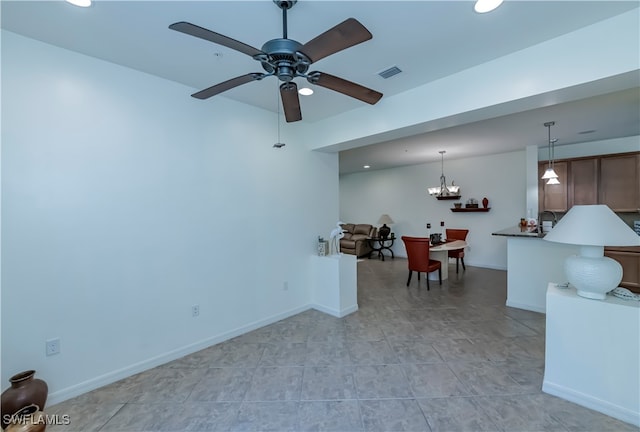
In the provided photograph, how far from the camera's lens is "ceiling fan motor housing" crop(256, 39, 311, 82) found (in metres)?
1.51

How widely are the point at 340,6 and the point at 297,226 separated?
2.74 metres

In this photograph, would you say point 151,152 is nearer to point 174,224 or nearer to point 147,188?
point 147,188

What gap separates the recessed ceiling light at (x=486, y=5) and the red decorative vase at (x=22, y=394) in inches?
152

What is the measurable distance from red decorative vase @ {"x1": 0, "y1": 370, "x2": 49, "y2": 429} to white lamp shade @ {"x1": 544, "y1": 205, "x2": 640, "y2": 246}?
3931 mm

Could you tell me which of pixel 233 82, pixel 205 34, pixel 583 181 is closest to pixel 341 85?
pixel 233 82

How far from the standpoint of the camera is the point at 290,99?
203 cm

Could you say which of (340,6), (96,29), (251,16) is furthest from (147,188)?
(340,6)

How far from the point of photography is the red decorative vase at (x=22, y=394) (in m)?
1.80

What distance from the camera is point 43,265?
84.4 inches

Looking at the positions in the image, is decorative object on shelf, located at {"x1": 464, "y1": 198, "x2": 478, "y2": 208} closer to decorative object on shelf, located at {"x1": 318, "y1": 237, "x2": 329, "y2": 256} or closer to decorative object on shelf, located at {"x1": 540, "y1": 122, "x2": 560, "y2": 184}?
decorative object on shelf, located at {"x1": 540, "y1": 122, "x2": 560, "y2": 184}

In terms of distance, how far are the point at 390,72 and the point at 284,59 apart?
1434mm

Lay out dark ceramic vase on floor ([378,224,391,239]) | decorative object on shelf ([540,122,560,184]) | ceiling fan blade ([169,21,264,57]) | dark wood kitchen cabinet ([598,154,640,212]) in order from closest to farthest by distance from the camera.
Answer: ceiling fan blade ([169,21,264,57])
decorative object on shelf ([540,122,560,184])
dark wood kitchen cabinet ([598,154,640,212])
dark ceramic vase on floor ([378,224,391,239])

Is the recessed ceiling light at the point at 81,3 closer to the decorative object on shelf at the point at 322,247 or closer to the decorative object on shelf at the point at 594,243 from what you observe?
the decorative object on shelf at the point at 322,247

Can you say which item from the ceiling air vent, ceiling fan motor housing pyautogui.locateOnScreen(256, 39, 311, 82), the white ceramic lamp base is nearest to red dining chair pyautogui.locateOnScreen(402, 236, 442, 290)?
the white ceramic lamp base
